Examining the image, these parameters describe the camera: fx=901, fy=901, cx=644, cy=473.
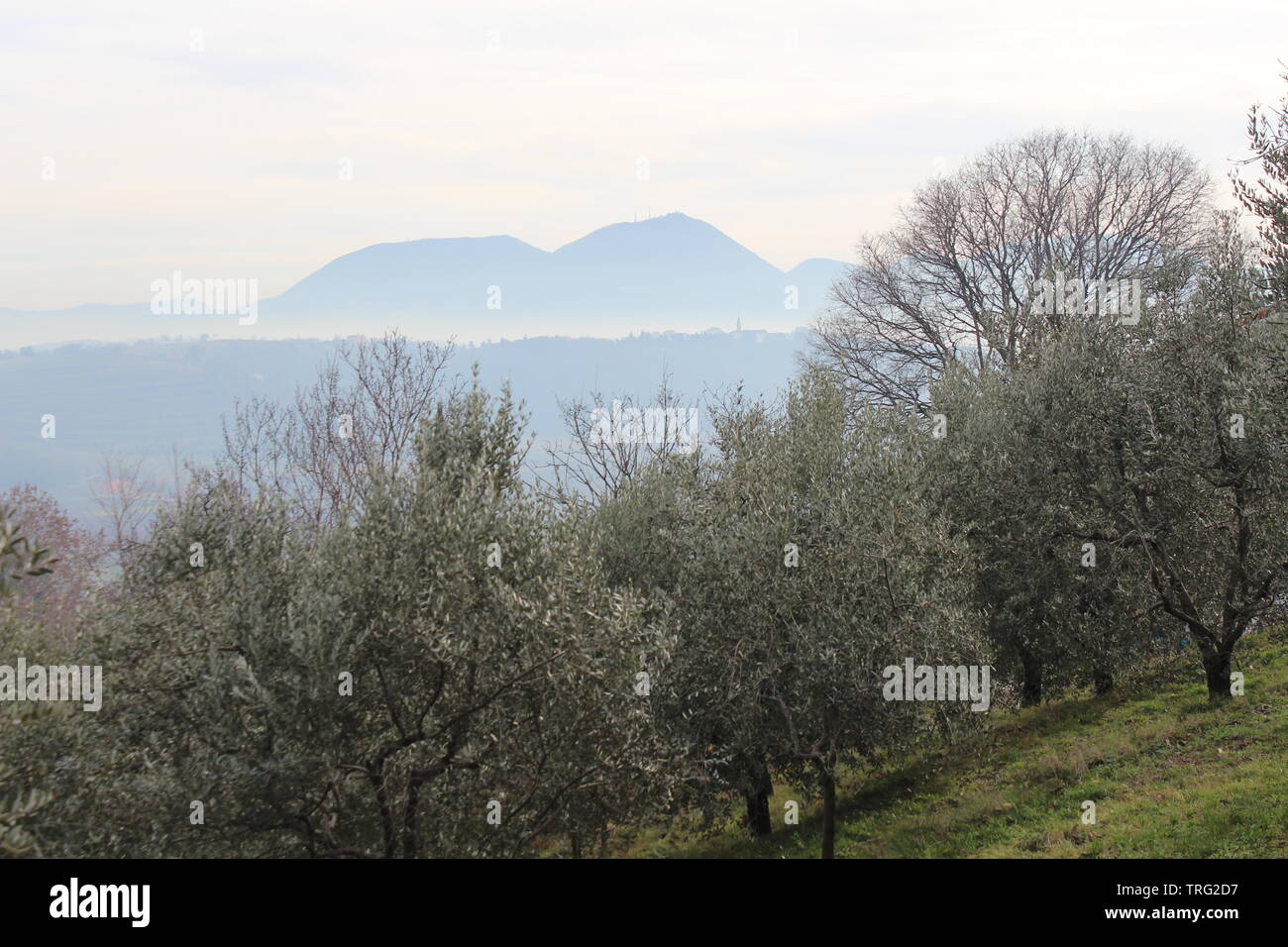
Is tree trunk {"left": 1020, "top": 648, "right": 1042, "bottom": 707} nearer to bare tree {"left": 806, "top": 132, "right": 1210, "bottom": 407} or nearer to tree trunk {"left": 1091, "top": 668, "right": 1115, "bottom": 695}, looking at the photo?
tree trunk {"left": 1091, "top": 668, "right": 1115, "bottom": 695}

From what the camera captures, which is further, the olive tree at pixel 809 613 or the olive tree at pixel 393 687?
the olive tree at pixel 809 613

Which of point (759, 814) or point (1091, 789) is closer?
point (1091, 789)

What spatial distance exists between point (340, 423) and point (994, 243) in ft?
120

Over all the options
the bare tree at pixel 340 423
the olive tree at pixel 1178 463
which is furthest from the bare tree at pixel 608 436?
the olive tree at pixel 1178 463

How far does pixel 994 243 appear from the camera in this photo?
49656 mm

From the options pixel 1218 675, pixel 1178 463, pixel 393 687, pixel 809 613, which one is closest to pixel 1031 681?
pixel 1218 675

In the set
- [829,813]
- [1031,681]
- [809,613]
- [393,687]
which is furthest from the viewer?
[1031,681]

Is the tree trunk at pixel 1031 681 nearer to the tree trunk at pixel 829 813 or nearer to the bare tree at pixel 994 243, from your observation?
the tree trunk at pixel 829 813

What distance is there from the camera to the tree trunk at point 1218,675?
22.7 meters

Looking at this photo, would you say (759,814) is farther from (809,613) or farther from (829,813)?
(809,613)

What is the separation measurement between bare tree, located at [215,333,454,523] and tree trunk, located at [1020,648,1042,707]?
27406mm

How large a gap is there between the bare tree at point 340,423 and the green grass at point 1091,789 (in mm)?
26489
